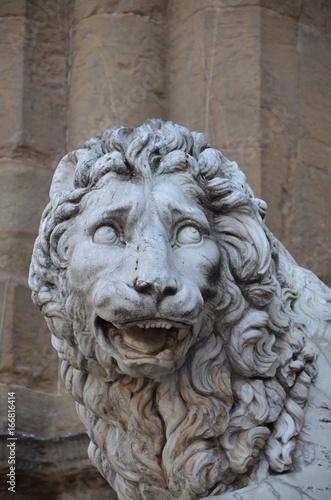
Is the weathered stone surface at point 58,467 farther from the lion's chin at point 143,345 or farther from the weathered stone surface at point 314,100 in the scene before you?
the lion's chin at point 143,345

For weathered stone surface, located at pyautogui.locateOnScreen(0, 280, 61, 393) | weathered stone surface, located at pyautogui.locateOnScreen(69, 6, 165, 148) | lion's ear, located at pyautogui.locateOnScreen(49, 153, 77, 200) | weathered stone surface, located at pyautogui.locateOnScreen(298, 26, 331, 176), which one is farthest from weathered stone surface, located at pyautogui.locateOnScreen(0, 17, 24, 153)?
lion's ear, located at pyautogui.locateOnScreen(49, 153, 77, 200)

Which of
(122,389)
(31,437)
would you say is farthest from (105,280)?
(31,437)

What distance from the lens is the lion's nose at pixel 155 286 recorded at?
3.37 meters

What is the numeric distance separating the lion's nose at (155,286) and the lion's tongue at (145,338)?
5.1 inches

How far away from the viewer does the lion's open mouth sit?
3471 millimetres

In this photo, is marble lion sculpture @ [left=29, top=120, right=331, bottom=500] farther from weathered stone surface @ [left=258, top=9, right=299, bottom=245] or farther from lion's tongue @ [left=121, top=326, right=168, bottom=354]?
weathered stone surface @ [left=258, top=9, right=299, bottom=245]

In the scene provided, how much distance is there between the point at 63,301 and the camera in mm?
3660

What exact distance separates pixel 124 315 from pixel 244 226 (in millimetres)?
511

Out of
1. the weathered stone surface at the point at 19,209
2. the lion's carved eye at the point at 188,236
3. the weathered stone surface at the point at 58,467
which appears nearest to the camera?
the lion's carved eye at the point at 188,236

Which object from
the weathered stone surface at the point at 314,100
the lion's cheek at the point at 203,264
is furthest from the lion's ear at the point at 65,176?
the weathered stone surface at the point at 314,100

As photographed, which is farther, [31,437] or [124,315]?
[31,437]

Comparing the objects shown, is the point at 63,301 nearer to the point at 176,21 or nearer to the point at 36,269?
the point at 36,269

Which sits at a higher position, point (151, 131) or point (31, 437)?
point (151, 131)

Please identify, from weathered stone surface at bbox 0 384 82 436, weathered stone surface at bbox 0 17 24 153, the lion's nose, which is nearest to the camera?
the lion's nose
